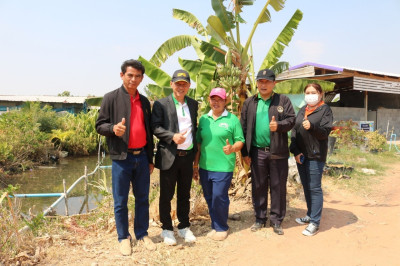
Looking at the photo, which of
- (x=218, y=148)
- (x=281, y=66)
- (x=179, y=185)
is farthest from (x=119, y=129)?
(x=281, y=66)

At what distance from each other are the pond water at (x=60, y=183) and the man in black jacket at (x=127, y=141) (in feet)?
11.2

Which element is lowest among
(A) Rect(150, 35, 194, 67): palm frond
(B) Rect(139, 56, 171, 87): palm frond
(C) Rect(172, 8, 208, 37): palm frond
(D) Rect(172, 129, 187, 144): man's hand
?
(D) Rect(172, 129, 187, 144): man's hand

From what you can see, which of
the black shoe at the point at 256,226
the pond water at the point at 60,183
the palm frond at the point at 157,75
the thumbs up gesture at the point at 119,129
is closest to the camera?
the thumbs up gesture at the point at 119,129

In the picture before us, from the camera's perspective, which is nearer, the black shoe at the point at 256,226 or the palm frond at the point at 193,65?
the black shoe at the point at 256,226

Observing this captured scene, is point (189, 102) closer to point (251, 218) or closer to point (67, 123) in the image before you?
point (251, 218)

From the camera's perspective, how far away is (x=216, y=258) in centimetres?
331

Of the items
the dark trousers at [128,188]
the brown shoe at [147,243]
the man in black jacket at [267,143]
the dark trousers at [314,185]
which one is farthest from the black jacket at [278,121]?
the brown shoe at [147,243]

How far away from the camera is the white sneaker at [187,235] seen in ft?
11.8

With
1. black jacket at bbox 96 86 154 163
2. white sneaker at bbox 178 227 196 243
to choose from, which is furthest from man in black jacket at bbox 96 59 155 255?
white sneaker at bbox 178 227 196 243

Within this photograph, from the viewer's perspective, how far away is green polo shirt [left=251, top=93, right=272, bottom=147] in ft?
12.2

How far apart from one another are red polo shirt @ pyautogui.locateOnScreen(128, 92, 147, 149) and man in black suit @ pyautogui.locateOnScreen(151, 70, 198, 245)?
16 cm

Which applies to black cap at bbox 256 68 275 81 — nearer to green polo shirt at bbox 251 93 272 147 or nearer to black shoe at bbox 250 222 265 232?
green polo shirt at bbox 251 93 272 147

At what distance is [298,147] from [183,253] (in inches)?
80.6

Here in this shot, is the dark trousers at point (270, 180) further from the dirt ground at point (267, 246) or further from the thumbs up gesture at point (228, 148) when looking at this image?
the thumbs up gesture at point (228, 148)
